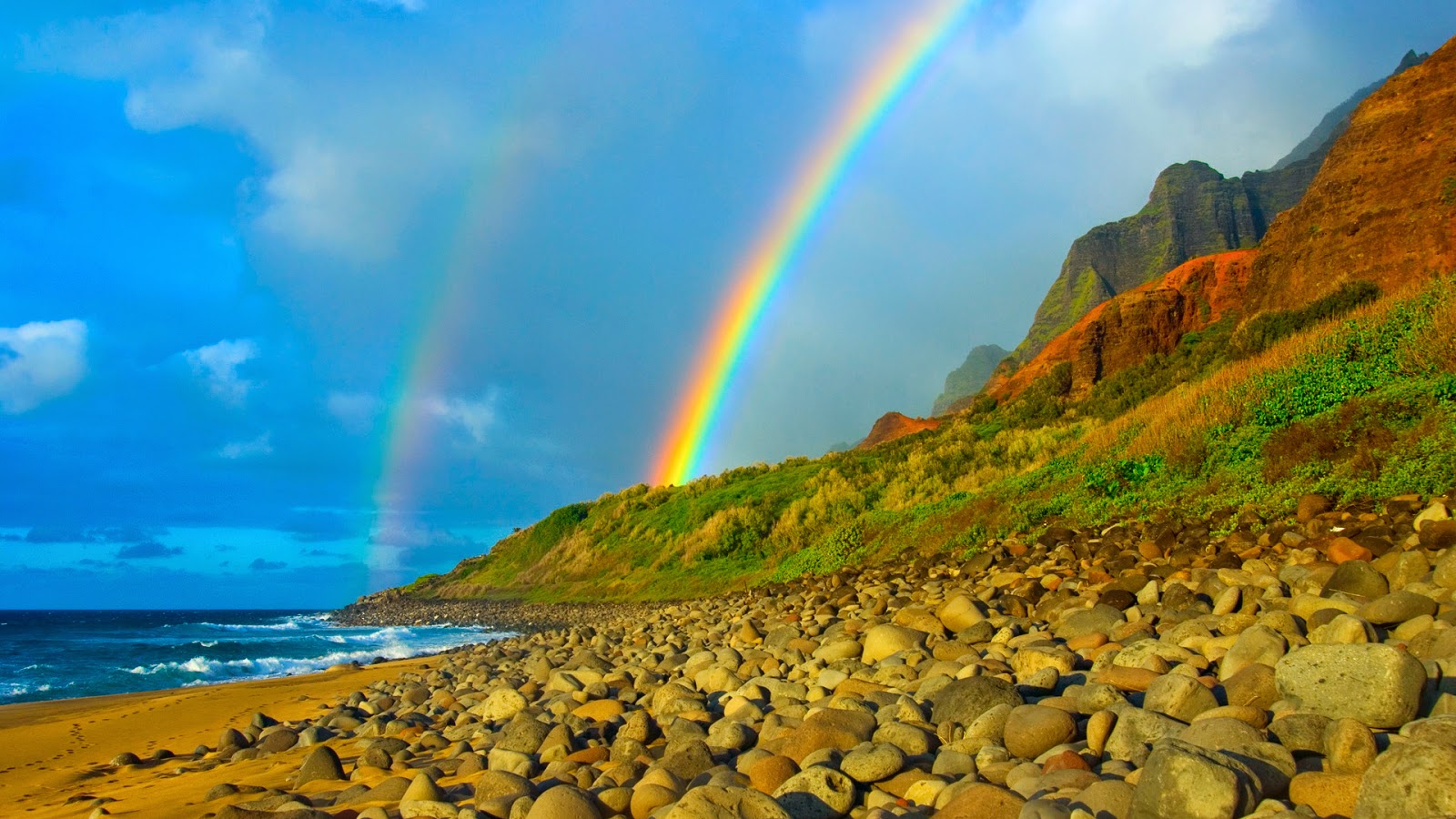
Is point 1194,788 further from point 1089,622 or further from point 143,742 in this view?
point 143,742

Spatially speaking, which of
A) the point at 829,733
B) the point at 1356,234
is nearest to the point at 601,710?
the point at 829,733

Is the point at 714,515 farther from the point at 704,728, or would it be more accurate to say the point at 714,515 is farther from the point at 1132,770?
the point at 1132,770

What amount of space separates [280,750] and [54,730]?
18.8ft

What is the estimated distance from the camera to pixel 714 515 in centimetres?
3216

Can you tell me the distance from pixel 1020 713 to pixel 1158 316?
31.7 meters

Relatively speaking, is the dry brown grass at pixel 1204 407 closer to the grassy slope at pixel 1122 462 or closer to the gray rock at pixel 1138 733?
the grassy slope at pixel 1122 462

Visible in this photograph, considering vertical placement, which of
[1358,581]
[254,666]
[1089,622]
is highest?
[1358,581]

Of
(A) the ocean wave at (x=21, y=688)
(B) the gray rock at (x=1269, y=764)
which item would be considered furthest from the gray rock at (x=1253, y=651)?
(A) the ocean wave at (x=21, y=688)

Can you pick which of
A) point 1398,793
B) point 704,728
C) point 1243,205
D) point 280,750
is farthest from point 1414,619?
point 1243,205

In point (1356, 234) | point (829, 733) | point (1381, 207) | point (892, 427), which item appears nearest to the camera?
point (829, 733)

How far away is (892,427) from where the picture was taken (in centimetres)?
5744

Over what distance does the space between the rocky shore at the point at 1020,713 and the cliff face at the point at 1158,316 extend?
2238 centimetres

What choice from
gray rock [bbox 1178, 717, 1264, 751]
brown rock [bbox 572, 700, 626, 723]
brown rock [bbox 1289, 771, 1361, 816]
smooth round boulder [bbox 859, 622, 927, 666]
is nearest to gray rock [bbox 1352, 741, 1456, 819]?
brown rock [bbox 1289, 771, 1361, 816]

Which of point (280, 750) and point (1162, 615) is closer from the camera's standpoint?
point (1162, 615)
